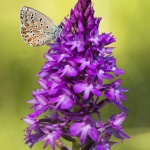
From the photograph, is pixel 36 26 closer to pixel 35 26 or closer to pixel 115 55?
pixel 35 26

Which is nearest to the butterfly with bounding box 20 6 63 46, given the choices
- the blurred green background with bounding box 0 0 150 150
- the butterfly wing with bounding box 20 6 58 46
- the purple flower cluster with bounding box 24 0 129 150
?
the butterfly wing with bounding box 20 6 58 46

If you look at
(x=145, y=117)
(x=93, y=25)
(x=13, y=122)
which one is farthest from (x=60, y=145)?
(x=145, y=117)

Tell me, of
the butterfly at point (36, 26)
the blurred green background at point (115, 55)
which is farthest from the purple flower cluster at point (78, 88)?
the blurred green background at point (115, 55)

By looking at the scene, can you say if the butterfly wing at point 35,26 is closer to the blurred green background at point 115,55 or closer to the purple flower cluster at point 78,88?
the purple flower cluster at point 78,88

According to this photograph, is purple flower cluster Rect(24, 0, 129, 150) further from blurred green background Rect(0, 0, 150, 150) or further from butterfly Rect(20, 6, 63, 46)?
blurred green background Rect(0, 0, 150, 150)

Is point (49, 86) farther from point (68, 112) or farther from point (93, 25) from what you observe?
point (93, 25)

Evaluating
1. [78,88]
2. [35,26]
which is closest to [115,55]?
[35,26]
